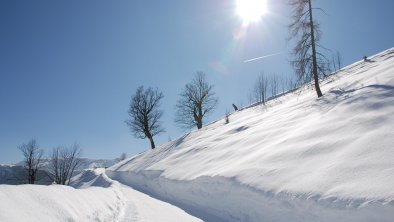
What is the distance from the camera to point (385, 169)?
4547mm

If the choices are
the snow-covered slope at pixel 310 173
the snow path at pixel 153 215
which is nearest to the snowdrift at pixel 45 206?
the snow path at pixel 153 215

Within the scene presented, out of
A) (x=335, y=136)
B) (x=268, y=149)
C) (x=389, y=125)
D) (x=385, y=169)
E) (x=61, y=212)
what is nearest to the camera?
(x=385, y=169)

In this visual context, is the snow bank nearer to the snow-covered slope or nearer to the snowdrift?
the snowdrift

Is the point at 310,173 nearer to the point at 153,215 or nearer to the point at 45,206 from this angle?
the point at 153,215

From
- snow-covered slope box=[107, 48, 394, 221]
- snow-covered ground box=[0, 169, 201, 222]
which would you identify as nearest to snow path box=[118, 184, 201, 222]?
snow-covered ground box=[0, 169, 201, 222]

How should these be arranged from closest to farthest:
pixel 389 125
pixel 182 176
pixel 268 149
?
pixel 389 125 < pixel 268 149 < pixel 182 176

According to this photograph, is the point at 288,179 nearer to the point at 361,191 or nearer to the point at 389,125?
the point at 361,191

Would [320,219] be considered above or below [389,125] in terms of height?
below

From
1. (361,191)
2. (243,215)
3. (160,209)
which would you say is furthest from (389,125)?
(160,209)

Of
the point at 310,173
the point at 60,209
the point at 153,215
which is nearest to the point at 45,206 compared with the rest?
the point at 60,209

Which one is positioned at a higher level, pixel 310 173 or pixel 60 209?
pixel 310 173

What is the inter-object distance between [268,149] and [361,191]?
4.27 metres

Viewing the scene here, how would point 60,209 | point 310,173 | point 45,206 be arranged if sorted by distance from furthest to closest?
point 310,173
point 60,209
point 45,206

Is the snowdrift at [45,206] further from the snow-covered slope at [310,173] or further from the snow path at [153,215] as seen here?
the snow-covered slope at [310,173]
